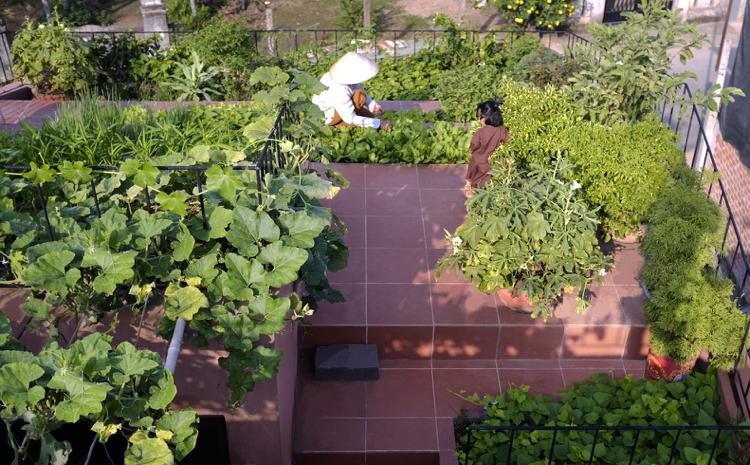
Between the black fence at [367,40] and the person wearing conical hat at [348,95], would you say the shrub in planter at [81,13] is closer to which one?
the black fence at [367,40]

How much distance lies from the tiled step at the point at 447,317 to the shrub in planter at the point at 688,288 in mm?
391

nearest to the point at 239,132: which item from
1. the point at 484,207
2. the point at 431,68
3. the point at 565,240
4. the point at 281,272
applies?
the point at 484,207

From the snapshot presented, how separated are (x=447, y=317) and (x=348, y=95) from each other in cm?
312

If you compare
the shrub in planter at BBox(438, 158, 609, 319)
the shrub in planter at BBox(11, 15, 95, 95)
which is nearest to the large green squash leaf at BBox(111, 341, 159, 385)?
the shrub in planter at BBox(438, 158, 609, 319)

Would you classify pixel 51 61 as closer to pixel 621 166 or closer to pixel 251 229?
pixel 621 166

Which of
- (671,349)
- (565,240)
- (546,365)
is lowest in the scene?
(546,365)

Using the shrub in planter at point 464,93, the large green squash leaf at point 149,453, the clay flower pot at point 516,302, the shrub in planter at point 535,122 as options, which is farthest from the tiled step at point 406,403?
the shrub in planter at point 464,93

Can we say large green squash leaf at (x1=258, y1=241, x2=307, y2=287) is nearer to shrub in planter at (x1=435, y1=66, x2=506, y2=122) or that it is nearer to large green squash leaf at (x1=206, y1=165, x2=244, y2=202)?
large green squash leaf at (x1=206, y1=165, x2=244, y2=202)

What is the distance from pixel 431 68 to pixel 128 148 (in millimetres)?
7370

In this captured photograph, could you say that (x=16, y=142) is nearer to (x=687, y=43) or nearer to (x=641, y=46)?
(x=641, y=46)

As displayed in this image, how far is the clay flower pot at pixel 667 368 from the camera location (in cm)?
493

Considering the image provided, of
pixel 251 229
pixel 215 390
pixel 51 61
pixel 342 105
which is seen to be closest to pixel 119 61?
pixel 51 61

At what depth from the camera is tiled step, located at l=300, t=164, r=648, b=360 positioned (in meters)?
5.15

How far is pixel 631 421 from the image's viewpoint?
15.3 ft
